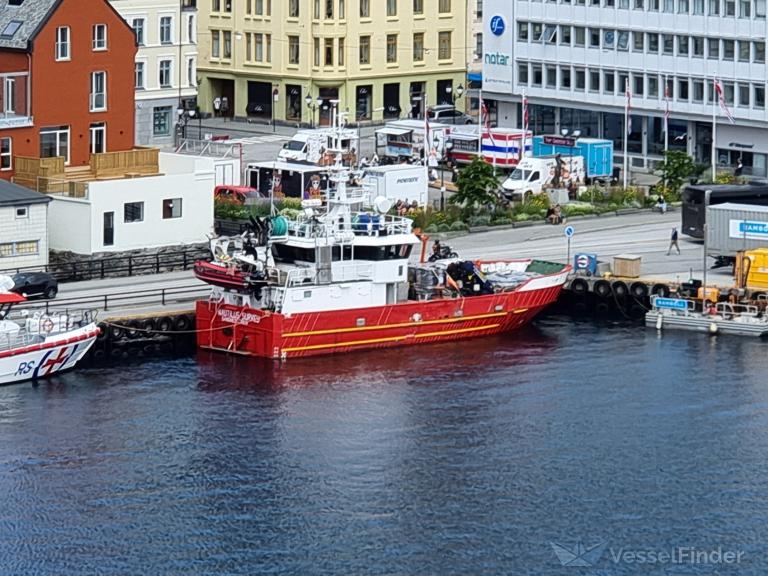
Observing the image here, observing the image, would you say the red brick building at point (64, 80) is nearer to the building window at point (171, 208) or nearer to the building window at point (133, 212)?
the building window at point (133, 212)

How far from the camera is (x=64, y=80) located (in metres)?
104

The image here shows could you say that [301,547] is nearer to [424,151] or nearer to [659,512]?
[659,512]

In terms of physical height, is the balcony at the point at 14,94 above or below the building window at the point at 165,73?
below

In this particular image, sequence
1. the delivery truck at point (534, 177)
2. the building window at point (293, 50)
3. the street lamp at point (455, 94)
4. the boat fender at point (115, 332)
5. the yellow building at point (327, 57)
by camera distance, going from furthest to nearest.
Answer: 1. the street lamp at point (455, 94)
2. the building window at point (293, 50)
3. the yellow building at point (327, 57)
4. the delivery truck at point (534, 177)
5. the boat fender at point (115, 332)

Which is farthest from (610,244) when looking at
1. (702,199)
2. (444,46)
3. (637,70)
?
(444,46)

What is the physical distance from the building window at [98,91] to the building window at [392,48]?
4164cm

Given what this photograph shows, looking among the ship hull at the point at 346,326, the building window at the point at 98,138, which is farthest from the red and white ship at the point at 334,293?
the building window at the point at 98,138

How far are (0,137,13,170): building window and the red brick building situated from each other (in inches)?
1.7

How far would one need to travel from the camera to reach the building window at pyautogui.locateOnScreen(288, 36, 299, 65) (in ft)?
470

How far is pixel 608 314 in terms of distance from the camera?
96.4m

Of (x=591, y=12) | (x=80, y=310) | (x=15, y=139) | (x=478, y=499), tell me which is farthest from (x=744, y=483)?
(x=591, y=12)

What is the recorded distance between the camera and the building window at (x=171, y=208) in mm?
100250

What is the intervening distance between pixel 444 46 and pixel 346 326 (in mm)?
62412

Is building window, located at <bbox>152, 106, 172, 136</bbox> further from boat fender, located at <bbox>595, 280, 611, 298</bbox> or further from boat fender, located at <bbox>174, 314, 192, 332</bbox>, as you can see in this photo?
boat fender, located at <bbox>174, 314, 192, 332</bbox>
